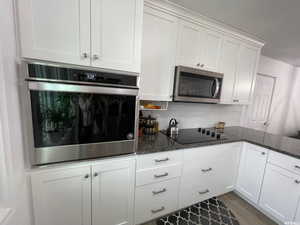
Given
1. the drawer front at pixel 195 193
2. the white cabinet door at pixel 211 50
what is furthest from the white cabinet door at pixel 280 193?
the white cabinet door at pixel 211 50

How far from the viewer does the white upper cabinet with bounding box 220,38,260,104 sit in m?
2.11

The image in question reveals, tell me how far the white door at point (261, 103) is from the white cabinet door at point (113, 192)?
3.17m

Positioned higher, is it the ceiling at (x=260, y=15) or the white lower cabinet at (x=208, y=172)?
the ceiling at (x=260, y=15)

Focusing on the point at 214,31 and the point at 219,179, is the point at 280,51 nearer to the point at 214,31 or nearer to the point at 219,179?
the point at 214,31

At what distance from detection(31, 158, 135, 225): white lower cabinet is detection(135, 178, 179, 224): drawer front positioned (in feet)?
0.32

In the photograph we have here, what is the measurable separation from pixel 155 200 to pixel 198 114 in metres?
1.54

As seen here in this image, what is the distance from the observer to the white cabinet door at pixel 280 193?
5.15 feet

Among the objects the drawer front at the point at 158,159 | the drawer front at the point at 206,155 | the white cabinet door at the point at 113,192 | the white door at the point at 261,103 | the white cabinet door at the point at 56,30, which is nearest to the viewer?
the white cabinet door at the point at 56,30

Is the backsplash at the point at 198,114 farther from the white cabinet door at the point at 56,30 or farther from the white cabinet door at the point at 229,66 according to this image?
the white cabinet door at the point at 56,30

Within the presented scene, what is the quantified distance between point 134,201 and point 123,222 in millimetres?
226

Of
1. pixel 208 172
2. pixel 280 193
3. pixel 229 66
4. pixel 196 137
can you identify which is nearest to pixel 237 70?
pixel 229 66

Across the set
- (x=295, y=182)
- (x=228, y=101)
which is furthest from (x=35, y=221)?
(x=228, y=101)

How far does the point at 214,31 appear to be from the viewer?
1.92 meters

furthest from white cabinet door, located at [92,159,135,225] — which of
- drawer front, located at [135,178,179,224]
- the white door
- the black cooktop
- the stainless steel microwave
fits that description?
the white door
